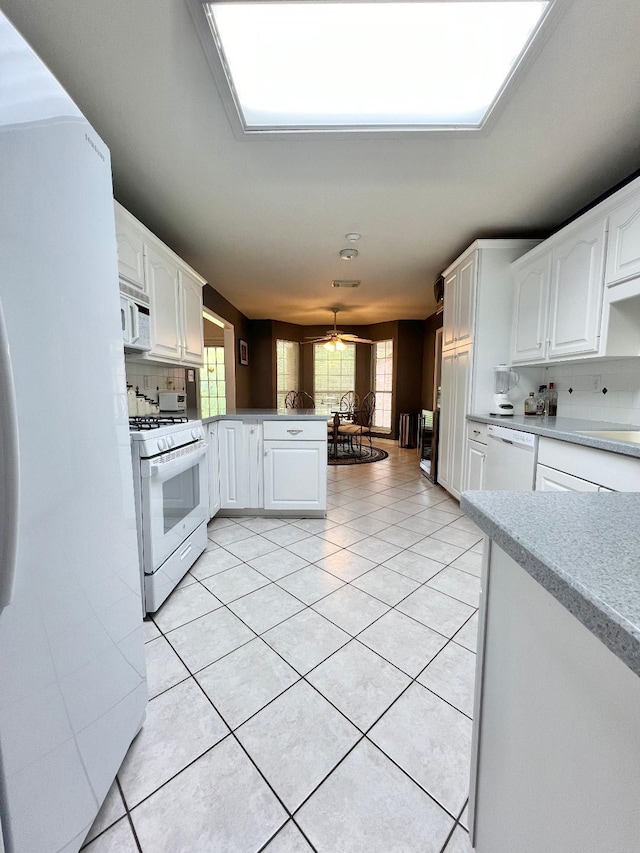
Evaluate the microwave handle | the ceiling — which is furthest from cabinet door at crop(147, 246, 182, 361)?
the ceiling

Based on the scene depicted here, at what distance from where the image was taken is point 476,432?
2.95 meters

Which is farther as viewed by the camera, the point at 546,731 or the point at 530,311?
the point at 530,311

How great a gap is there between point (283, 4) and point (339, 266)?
2713 millimetres

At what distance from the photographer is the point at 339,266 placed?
152 inches

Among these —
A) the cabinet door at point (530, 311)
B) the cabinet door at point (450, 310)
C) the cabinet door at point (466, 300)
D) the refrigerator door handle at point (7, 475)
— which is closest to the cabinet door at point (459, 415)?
the cabinet door at point (466, 300)

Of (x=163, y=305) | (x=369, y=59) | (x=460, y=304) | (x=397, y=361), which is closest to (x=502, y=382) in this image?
A: (x=460, y=304)

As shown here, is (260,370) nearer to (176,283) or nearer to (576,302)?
(176,283)

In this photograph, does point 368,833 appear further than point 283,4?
No

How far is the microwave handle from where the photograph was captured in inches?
81.7

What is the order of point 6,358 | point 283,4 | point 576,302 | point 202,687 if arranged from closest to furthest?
point 6,358 → point 283,4 → point 202,687 → point 576,302

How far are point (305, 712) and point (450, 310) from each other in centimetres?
348

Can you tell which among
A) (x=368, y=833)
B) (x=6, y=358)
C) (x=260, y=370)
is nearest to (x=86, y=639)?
(x=6, y=358)

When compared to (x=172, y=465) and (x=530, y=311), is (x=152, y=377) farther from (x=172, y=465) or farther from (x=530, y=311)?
(x=530, y=311)

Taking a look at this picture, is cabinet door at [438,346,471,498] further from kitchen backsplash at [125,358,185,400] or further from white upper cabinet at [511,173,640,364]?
kitchen backsplash at [125,358,185,400]
